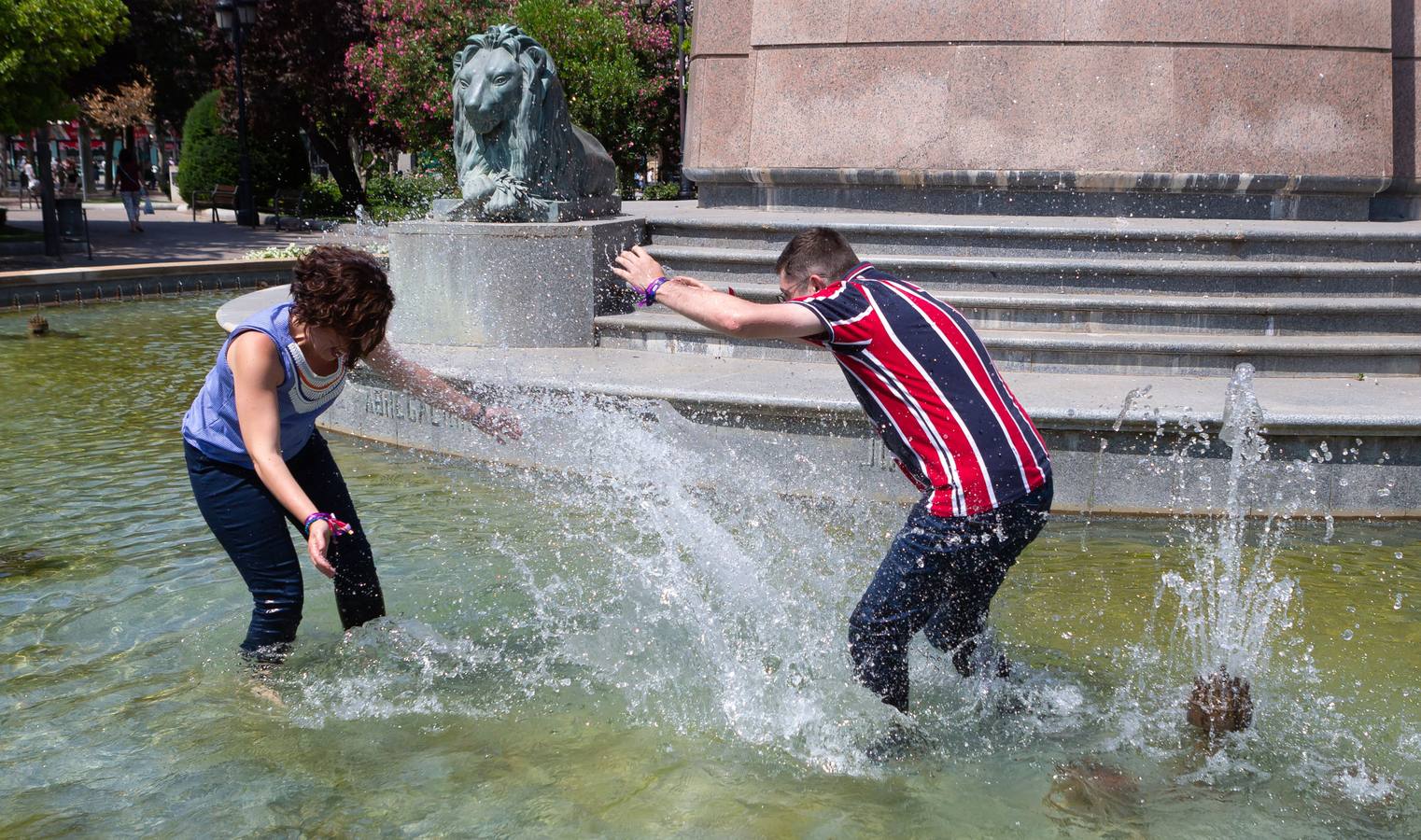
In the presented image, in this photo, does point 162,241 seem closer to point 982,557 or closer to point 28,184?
point 982,557

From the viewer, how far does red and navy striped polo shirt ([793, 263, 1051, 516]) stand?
A: 3.56m

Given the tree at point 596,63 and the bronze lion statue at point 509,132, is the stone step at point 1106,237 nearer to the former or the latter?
the bronze lion statue at point 509,132

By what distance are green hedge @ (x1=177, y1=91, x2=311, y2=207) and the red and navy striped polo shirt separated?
1268 inches

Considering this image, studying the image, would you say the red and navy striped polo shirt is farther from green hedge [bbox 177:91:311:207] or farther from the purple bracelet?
green hedge [bbox 177:91:311:207]

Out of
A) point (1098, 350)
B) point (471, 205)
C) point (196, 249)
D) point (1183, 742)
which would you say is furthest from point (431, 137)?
point (1183, 742)

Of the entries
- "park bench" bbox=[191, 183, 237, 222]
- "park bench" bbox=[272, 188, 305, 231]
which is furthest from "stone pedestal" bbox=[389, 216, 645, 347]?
"park bench" bbox=[191, 183, 237, 222]

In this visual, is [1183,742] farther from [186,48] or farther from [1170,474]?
[186,48]

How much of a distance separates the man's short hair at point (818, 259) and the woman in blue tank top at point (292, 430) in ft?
4.05

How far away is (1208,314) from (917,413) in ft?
18.6

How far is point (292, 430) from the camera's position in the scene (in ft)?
13.7

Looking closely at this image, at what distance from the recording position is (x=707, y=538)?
221 inches

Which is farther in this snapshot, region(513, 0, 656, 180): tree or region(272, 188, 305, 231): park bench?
region(272, 188, 305, 231): park bench

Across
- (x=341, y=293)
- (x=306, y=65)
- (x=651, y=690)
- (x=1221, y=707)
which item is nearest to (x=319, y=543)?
(x=341, y=293)

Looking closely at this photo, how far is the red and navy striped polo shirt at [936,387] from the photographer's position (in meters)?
3.56
